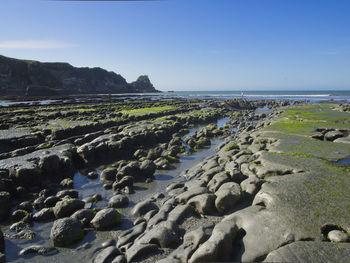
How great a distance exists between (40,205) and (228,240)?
8376 millimetres

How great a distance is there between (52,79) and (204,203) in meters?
152

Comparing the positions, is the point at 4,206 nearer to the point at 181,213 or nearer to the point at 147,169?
the point at 147,169

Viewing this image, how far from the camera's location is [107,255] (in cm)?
592

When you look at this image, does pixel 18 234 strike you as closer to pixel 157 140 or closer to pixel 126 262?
pixel 126 262

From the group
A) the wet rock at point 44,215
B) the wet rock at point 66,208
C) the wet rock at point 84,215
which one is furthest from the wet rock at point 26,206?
the wet rock at point 84,215

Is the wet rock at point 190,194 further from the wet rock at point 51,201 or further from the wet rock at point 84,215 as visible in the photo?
the wet rock at point 51,201

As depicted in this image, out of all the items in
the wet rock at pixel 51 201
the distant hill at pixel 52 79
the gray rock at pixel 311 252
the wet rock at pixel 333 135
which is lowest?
the wet rock at pixel 51 201

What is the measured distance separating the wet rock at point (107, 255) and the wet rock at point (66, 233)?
123 centimetres

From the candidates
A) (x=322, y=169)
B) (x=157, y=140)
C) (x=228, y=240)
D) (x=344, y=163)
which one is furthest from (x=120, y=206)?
(x=157, y=140)

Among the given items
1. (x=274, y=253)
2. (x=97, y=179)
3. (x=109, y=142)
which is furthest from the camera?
(x=109, y=142)

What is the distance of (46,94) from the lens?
108 metres

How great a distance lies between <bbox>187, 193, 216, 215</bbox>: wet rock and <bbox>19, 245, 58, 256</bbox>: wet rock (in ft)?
15.4

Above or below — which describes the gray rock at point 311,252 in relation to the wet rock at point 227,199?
above

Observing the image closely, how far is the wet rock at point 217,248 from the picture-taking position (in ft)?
15.3
